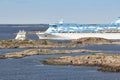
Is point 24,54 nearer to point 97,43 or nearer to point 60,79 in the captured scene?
point 60,79

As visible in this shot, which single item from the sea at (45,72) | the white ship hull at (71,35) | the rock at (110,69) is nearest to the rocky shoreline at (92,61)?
the rock at (110,69)

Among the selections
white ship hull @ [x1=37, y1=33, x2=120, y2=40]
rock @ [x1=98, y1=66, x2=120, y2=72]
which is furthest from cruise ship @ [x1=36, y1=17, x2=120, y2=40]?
rock @ [x1=98, y1=66, x2=120, y2=72]

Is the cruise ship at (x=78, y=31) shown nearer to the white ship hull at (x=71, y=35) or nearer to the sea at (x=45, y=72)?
the white ship hull at (x=71, y=35)

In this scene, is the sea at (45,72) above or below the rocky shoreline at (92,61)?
below

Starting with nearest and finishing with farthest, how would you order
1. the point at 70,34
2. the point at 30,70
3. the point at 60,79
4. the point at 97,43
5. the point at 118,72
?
the point at 60,79
the point at 118,72
the point at 30,70
the point at 97,43
the point at 70,34

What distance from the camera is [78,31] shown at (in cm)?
18825

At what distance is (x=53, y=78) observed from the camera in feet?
225

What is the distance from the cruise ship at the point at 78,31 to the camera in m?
184

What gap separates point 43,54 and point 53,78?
120ft

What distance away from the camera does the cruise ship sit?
18425 centimetres

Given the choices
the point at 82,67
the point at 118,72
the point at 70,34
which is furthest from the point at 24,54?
the point at 70,34

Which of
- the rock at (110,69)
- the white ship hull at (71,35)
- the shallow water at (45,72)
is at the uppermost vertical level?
the white ship hull at (71,35)

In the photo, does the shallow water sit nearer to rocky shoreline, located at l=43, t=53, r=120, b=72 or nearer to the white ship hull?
rocky shoreline, located at l=43, t=53, r=120, b=72

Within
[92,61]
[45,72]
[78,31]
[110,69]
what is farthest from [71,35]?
[110,69]
